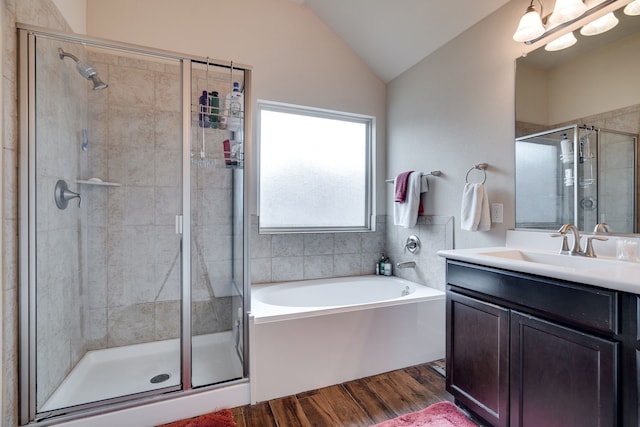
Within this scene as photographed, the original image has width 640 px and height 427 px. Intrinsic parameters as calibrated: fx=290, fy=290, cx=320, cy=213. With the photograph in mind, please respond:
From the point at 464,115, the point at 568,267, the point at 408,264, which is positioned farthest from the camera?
the point at 408,264

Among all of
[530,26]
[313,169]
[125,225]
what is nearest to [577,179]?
[530,26]

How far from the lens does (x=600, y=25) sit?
1461mm

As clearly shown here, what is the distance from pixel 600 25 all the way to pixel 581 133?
53cm

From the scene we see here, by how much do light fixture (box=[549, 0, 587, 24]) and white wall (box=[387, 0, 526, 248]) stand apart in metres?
0.26

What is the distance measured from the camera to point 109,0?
2115mm

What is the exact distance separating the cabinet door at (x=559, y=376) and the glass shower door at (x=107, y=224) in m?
1.76

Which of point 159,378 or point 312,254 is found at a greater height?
point 312,254

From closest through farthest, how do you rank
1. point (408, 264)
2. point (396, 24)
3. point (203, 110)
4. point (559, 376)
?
1. point (559, 376)
2. point (203, 110)
3. point (396, 24)
4. point (408, 264)

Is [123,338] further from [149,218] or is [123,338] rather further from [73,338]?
[149,218]

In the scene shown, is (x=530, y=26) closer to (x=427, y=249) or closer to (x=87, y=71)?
(x=427, y=249)

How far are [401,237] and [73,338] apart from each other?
8.56ft

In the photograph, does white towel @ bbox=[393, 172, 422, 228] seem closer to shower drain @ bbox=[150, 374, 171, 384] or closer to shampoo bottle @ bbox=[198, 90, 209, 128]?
shampoo bottle @ bbox=[198, 90, 209, 128]

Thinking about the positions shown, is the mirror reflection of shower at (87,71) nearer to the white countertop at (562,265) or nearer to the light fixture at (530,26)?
the white countertop at (562,265)

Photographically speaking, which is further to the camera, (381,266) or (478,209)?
(381,266)
